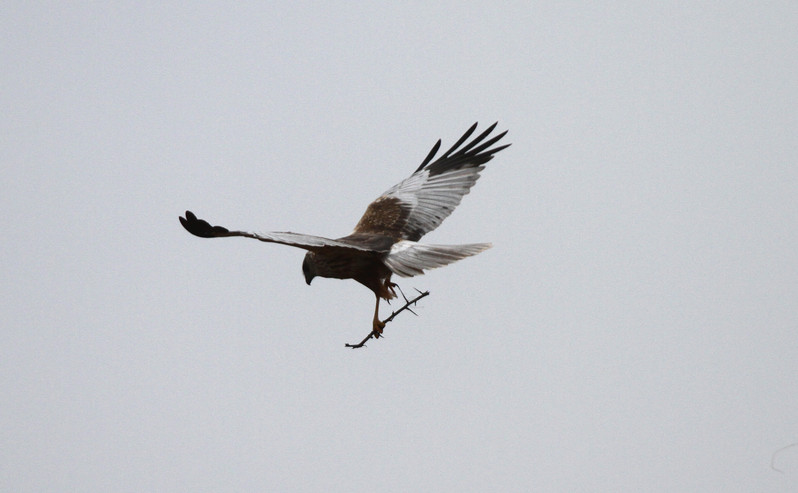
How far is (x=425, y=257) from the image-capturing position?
5141mm

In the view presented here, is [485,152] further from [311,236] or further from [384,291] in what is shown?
[311,236]

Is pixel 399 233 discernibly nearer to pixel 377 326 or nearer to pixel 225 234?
pixel 377 326

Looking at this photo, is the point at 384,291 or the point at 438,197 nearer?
the point at 384,291

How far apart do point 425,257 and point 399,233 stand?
1.11 metres

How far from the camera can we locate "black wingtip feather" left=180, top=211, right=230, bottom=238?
15.0 feet

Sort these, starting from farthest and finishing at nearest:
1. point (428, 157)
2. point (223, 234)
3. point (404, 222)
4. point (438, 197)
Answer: point (428, 157) → point (438, 197) → point (404, 222) → point (223, 234)

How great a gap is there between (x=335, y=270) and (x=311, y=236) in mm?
654

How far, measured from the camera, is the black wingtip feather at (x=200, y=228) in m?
4.56

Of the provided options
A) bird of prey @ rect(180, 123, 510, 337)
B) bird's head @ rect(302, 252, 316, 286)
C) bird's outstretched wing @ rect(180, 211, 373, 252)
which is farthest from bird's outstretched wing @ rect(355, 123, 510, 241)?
bird's outstretched wing @ rect(180, 211, 373, 252)

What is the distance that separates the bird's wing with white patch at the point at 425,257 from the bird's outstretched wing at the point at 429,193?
2.66 feet

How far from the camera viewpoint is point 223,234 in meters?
4.59

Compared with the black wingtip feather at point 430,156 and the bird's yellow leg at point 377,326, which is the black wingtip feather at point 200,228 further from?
the black wingtip feather at point 430,156

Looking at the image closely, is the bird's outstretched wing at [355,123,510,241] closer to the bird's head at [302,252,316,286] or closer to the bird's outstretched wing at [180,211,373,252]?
the bird's head at [302,252,316,286]

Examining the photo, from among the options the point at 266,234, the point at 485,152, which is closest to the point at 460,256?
the point at 266,234
